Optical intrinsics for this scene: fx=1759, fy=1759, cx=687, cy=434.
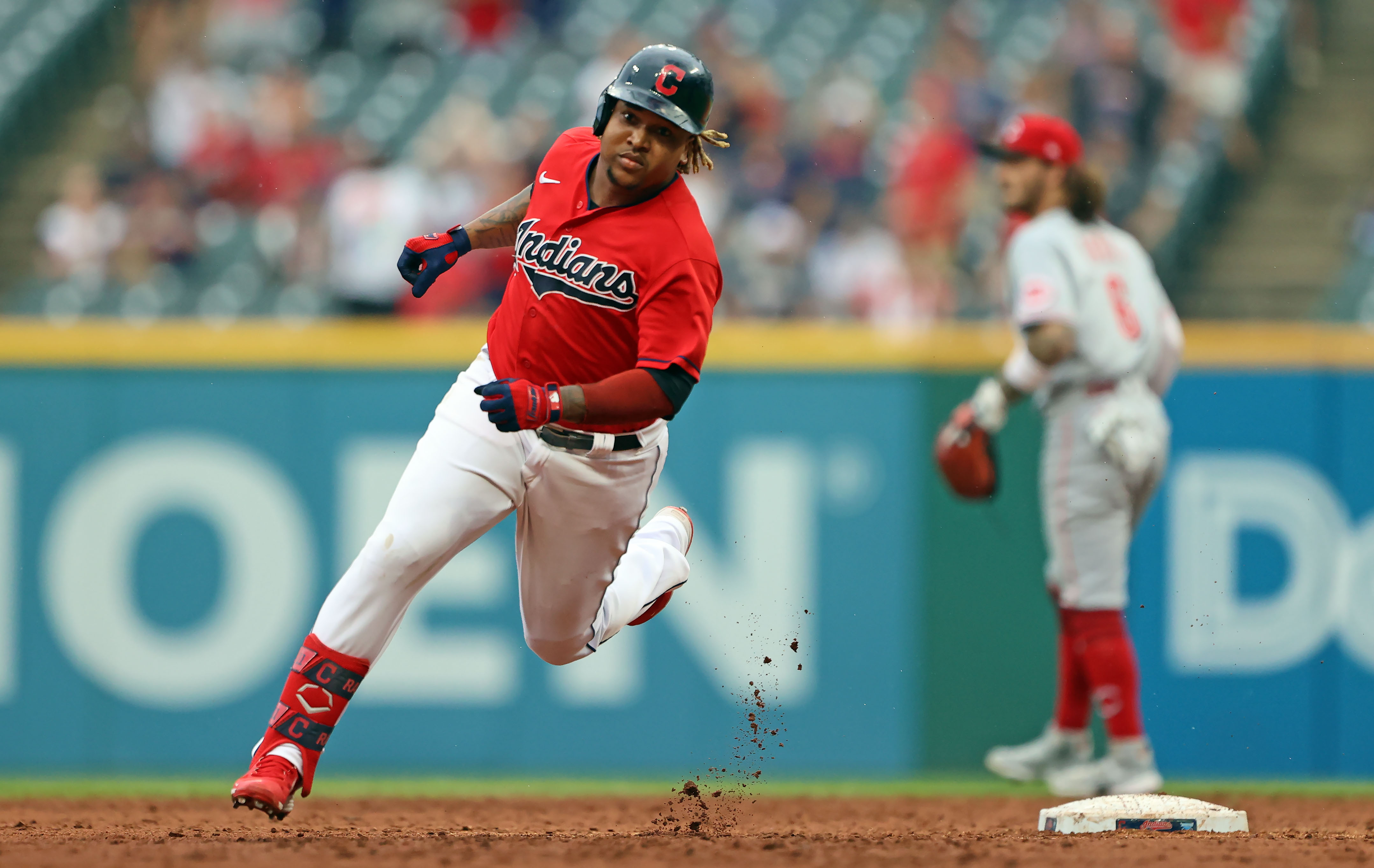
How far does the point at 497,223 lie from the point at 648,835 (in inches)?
77.0

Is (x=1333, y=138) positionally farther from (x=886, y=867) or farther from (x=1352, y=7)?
→ (x=886, y=867)

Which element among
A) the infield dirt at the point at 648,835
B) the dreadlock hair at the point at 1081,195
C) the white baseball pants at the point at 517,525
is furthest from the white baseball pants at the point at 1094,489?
the white baseball pants at the point at 517,525

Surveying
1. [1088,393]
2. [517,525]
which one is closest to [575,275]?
[517,525]

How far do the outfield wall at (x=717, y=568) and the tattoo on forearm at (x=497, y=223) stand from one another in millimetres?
2559

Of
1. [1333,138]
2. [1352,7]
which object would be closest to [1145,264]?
[1333,138]

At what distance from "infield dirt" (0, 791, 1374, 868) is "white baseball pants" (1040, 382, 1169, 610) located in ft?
3.07

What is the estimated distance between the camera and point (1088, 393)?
7.01 m

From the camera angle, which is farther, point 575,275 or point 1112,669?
point 1112,669

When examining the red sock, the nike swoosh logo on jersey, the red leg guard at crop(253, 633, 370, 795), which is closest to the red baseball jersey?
the nike swoosh logo on jersey

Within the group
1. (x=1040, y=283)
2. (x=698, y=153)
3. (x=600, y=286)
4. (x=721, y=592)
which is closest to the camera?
(x=600, y=286)

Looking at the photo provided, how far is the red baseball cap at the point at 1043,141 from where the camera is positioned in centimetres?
712

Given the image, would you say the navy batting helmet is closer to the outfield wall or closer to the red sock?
the outfield wall

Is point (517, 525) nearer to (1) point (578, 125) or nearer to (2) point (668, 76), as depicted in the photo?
(2) point (668, 76)

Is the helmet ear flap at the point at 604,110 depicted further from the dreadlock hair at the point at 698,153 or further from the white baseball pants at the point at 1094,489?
the white baseball pants at the point at 1094,489
